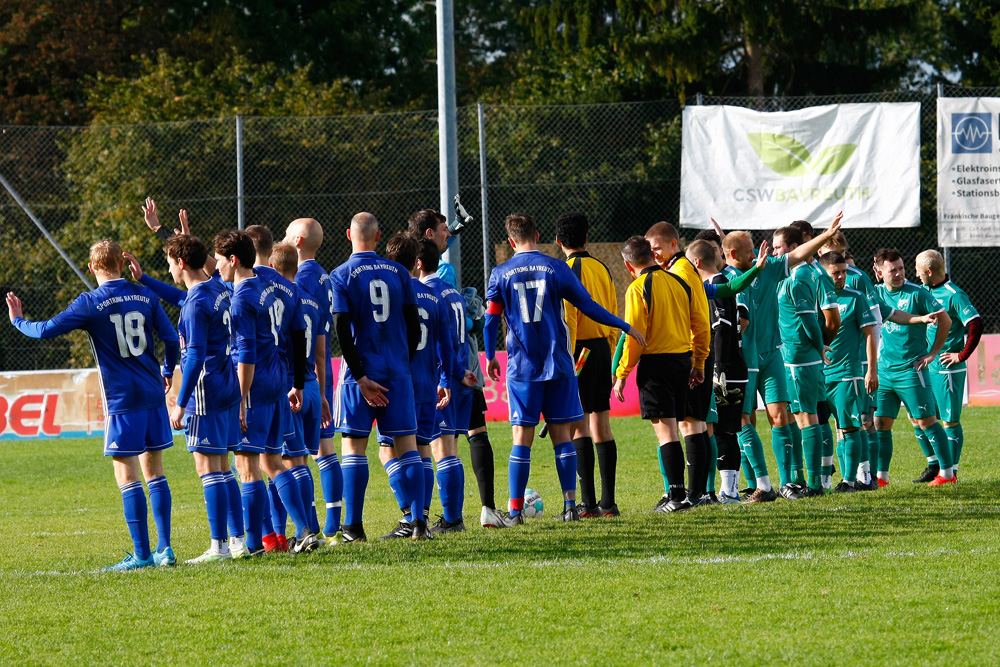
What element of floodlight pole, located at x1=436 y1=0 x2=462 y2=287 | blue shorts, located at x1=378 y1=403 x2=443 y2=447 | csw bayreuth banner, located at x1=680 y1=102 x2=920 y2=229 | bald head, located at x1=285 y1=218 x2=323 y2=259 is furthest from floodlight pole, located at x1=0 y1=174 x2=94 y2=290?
blue shorts, located at x1=378 y1=403 x2=443 y2=447

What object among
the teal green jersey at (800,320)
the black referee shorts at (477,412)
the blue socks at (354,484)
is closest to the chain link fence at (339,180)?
the teal green jersey at (800,320)

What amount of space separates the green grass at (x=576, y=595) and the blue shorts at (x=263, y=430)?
2.33 feet

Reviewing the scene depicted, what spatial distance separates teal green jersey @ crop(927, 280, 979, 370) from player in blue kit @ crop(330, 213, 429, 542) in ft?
17.0

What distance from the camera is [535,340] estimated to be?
326 inches

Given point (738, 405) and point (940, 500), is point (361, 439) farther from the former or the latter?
point (940, 500)

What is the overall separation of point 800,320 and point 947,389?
1.98 metres

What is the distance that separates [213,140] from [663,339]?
13209 mm

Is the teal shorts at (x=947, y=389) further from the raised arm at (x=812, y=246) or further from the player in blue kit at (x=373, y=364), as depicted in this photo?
the player in blue kit at (x=373, y=364)

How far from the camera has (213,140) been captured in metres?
20.0

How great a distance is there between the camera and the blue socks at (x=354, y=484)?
7.73 meters

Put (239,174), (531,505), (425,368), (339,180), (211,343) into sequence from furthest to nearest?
(339,180)
(239,174)
(531,505)
(425,368)
(211,343)

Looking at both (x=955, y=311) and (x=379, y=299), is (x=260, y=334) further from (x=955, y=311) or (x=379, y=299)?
(x=955, y=311)

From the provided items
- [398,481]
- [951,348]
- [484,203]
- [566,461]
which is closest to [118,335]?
[398,481]

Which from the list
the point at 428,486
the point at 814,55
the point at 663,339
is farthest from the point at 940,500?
the point at 814,55
